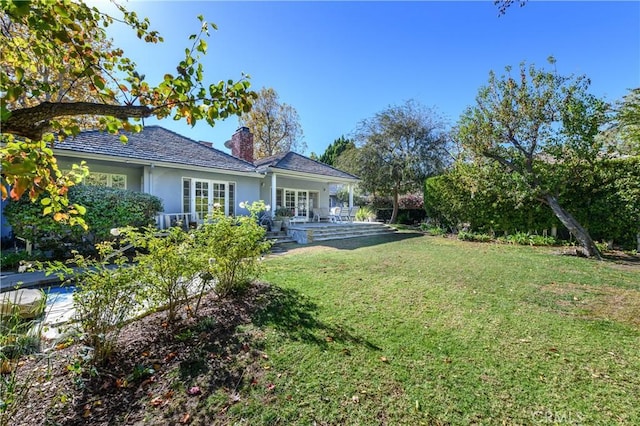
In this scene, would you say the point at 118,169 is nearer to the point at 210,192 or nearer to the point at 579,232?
the point at 210,192

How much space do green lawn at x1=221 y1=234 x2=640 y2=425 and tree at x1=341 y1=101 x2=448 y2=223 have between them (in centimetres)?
1418

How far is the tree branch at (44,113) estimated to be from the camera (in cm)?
169

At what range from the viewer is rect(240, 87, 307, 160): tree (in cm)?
3012

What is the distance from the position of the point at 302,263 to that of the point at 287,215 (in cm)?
747

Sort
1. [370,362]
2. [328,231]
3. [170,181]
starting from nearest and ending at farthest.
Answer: [370,362] < [170,181] < [328,231]

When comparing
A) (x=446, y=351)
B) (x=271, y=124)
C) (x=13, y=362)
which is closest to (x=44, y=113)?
(x=13, y=362)

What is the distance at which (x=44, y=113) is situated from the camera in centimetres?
174

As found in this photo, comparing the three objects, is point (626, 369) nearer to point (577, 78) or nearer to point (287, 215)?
point (577, 78)

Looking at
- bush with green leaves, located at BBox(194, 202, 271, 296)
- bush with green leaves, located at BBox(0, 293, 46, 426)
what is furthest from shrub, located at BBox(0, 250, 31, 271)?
bush with green leaves, located at BBox(194, 202, 271, 296)

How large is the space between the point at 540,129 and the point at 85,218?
15483 millimetres

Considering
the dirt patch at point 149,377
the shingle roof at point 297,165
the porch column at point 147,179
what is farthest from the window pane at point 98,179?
the dirt patch at point 149,377

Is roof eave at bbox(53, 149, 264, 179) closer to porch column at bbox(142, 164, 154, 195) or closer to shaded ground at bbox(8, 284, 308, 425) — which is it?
porch column at bbox(142, 164, 154, 195)

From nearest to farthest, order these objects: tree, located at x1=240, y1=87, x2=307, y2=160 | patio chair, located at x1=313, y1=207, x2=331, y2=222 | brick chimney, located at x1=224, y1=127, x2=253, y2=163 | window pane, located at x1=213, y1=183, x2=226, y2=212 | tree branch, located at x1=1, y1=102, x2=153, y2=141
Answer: tree branch, located at x1=1, y1=102, x2=153, y2=141 → window pane, located at x1=213, y1=183, x2=226, y2=212 → brick chimney, located at x1=224, y1=127, x2=253, y2=163 → patio chair, located at x1=313, y1=207, x2=331, y2=222 → tree, located at x1=240, y1=87, x2=307, y2=160

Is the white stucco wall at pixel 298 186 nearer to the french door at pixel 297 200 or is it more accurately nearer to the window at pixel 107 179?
the french door at pixel 297 200
